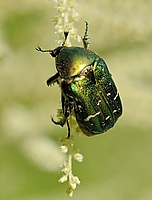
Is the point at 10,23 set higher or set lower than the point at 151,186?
higher

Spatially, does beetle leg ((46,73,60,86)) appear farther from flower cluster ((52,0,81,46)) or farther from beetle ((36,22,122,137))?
flower cluster ((52,0,81,46))

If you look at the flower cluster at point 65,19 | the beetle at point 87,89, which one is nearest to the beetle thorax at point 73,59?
the beetle at point 87,89

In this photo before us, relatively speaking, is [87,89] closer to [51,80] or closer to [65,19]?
[51,80]

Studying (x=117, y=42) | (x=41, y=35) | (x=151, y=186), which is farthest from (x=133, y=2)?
(x=151, y=186)

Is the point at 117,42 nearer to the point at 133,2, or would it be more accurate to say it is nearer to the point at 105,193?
the point at 133,2

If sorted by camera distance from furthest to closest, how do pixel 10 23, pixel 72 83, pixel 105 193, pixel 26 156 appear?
pixel 105 193
pixel 26 156
pixel 10 23
pixel 72 83

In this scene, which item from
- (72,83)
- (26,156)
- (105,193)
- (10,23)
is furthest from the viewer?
(105,193)

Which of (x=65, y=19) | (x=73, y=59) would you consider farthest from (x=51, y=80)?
(x=65, y=19)
